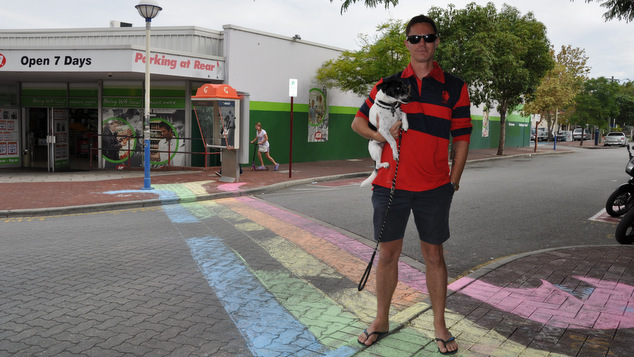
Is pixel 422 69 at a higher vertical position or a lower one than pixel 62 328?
higher

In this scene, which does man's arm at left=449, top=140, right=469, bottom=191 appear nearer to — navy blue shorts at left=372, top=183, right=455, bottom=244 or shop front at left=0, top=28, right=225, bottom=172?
navy blue shorts at left=372, top=183, right=455, bottom=244

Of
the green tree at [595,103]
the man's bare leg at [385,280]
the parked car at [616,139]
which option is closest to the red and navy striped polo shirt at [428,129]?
the man's bare leg at [385,280]

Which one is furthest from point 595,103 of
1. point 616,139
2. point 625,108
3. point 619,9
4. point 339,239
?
point 339,239

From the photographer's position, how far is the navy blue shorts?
3.48 meters

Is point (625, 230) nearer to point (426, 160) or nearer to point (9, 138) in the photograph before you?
point (426, 160)

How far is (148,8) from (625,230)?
10.4m

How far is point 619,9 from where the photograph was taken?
9250 millimetres

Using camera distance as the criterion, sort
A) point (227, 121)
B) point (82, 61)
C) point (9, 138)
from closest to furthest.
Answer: point (227, 121)
point (82, 61)
point (9, 138)

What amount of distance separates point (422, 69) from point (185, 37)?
1591cm

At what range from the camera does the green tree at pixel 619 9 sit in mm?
9109

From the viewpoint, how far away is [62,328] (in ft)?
13.4

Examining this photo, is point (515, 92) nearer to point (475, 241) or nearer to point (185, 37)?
point (185, 37)

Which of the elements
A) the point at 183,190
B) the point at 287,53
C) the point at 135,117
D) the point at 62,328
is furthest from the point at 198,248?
the point at 287,53

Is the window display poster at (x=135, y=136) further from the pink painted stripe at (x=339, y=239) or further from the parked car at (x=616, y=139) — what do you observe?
the parked car at (x=616, y=139)
